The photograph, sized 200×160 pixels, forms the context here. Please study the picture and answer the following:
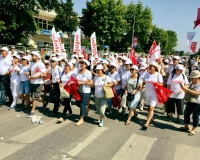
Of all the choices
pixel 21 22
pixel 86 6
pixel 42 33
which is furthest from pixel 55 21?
pixel 21 22

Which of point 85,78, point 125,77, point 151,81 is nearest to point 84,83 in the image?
point 85,78

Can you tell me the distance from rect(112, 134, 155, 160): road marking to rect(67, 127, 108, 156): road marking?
30.0 inches

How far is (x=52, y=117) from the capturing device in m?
7.20

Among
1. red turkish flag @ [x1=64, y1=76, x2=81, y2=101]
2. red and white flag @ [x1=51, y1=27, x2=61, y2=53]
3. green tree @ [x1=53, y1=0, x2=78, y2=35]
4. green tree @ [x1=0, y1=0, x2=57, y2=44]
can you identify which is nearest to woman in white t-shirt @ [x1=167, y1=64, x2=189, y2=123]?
red turkish flag @ [x1=64, y1=76, x2=81, y2=101]

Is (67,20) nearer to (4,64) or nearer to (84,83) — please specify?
(4,64)

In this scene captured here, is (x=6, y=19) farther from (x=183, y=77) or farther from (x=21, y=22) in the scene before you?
(x=183, y=77)

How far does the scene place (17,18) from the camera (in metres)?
24.2

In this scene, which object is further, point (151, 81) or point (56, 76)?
point (56, 76)

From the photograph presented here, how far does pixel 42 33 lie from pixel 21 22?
24.0 metres

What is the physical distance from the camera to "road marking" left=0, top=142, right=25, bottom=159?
454cm

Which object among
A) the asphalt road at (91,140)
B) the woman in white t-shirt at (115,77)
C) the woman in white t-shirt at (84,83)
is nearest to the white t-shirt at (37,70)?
the asphalt road at (91,140)

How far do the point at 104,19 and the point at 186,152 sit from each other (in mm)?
34723

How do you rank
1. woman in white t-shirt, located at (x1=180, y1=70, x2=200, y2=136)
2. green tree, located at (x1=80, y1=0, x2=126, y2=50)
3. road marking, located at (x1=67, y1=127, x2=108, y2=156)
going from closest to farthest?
road marking, located at (x1=67, y1=127, x2=108, y2=156) → woman in white t-shirt, located at (x1=180, y1=70, x2=200, y2=136) → green tree, located at (x1=80, y1=0, x2=126, y2=50)

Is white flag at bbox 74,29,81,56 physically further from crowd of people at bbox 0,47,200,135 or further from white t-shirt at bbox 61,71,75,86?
white t-shirt at bbox 61,71,75,86
